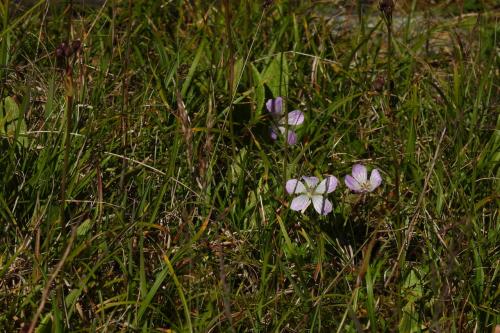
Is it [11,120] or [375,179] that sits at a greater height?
[11,120]

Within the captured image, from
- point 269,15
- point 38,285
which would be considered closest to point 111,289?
point 38,285

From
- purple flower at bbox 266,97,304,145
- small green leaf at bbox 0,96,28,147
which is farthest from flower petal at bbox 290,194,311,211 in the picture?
small green leaf at bbox 0,96,28,147

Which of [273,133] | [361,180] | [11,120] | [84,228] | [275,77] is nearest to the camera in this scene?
[84,228]

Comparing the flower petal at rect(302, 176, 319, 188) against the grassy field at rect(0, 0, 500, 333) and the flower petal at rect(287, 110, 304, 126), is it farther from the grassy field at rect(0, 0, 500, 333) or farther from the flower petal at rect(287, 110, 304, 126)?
the flower petal at rect(287, 110, 304, 126)

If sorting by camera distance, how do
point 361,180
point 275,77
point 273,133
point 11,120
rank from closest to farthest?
point 361,180 → point 11,120 → point 273,133 → point 275,77

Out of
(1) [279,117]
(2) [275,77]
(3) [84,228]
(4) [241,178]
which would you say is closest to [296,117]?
(1) [279,117]

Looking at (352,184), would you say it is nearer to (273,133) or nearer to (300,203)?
(300,203)

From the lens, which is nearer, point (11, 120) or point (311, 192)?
point (311, 192)
